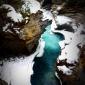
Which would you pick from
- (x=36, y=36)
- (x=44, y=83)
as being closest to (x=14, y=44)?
(x=36, y=36)

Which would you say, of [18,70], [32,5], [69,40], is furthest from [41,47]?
[32,5]

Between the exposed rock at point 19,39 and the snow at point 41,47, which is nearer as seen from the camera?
the exposed rock at point 19,39

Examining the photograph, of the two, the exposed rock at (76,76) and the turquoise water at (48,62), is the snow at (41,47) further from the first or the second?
the exposed rock at (76,76)

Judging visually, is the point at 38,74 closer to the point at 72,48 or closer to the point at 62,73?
the point at 62,73

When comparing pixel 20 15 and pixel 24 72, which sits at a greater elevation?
pixel 20 15

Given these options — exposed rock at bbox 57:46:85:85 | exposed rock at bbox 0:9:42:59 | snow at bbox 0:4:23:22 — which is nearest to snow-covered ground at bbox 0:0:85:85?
snow at bbox 0:4:23:22

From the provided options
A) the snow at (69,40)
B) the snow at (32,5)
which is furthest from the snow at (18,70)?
the snow at (32,5)

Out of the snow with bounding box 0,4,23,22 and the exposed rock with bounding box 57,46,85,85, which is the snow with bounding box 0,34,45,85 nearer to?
the exposed rock with bounding box 57,46,85,85

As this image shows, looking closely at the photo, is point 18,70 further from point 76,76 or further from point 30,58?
point 76,76
